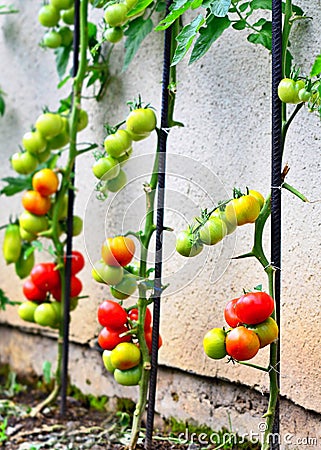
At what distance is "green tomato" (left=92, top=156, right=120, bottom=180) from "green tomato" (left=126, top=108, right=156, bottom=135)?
0.08 metres

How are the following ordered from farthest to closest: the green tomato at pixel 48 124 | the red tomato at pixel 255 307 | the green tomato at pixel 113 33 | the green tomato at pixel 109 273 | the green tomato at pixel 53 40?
the green tomato at pixel 53 40, the green tomato at pixel 48 124, the green tomato at pixel 113 33, the green tomato at pixel 109 273, the red tomato at pixel 255 307

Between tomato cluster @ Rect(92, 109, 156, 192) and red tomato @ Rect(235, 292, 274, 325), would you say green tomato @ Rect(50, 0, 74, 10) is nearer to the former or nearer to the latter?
tomato cluster @ Rect(92, 109, 156, 192)

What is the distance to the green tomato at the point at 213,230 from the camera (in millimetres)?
1166

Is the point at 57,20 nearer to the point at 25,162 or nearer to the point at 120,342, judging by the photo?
the point at 25,162

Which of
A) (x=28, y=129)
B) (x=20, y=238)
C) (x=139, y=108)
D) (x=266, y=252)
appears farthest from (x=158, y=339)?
(x=28, y=129)

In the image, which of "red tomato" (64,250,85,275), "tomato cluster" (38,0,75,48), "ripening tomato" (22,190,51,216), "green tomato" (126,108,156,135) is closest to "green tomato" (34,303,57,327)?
"red tomato" (64,250,85,275)

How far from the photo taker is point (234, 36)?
58.8 inches

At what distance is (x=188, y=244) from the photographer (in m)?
1.20

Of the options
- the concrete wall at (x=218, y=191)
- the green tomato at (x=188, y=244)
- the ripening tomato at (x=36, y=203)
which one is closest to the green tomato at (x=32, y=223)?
the ripening tomato at (x=36, y=203)

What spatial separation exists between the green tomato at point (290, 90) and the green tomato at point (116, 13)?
421mm

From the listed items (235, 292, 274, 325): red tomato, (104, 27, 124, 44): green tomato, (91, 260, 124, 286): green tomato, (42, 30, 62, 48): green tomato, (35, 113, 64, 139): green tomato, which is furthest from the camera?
(42, 30, 62, 48): green tomato

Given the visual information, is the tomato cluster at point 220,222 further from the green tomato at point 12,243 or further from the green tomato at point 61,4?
the green tomato at point 61,4

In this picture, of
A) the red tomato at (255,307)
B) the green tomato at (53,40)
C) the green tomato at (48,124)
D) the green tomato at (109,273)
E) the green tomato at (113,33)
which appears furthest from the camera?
the green tomato at (53,40)

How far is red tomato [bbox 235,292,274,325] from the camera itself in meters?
1.13
